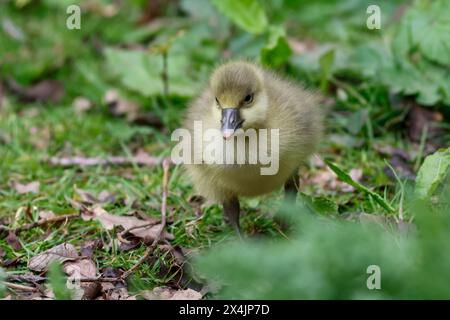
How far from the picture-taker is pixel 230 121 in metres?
2.61

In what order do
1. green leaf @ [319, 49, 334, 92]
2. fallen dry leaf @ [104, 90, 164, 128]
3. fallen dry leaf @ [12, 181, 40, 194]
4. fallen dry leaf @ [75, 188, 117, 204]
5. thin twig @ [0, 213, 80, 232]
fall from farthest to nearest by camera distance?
fallen dry leaf @ [104, 90, 164, 128], green leaf @ [319, 49, 334, 92], fallen dry leaf @ [12, 181, 40, 194], fallen dry leaf @ [75, 188, 117, 204], thin twig @ [0, 213, 80, 232]

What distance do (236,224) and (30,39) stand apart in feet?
9.50

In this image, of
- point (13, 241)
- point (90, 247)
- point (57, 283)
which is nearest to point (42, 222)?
point (13, 241)

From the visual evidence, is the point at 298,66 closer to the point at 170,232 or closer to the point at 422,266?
the point at 170,232

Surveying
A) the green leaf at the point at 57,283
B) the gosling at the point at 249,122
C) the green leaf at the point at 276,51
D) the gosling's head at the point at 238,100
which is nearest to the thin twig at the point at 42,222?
the gosling at the point at 249,122

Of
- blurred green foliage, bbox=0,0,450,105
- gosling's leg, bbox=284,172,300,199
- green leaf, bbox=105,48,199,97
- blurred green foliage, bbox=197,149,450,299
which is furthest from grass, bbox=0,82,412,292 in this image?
blurred green foliage, bbox=197,149,450,299

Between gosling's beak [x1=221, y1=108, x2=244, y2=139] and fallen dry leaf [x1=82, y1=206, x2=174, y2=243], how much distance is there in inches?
21.8

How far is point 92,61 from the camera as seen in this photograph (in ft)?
16.3

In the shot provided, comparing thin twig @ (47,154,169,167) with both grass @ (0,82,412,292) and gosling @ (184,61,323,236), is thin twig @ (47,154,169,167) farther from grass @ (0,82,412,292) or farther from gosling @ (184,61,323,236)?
gosling @ (184,61,323,236)

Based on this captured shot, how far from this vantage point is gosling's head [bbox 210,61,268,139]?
2632 mm

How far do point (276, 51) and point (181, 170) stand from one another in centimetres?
86

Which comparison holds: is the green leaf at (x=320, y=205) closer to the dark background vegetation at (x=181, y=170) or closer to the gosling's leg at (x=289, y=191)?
the dark background vegetation at (x=181, y=170)

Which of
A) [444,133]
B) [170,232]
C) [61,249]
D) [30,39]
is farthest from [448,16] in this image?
[30,39]

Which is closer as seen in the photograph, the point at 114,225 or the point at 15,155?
the point at 114,225
